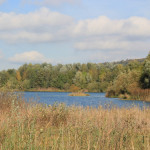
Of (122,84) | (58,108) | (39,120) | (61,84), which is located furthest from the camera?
(61,84)

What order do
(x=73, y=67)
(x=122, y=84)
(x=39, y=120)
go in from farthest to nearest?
(x=73, y=67) < (x=122, y=84) < (x=39, y=120)

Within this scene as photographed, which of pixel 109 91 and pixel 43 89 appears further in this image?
pixel 43 89

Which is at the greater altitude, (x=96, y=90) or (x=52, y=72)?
(x=52, y=72)

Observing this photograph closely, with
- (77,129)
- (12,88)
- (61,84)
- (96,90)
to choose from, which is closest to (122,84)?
(12,88)

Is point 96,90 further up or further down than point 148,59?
further down

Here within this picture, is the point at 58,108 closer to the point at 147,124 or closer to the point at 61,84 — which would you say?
the point at 147,124

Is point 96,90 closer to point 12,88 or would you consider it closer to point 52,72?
point 52,72

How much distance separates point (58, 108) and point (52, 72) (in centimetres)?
10336

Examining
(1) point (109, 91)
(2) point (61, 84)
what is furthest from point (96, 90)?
(1) point (109, 91)

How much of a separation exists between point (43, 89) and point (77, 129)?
338ft

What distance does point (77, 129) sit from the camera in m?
5.28

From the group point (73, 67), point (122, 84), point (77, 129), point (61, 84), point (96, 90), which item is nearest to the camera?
point (77, 129)

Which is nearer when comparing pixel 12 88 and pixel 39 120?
pixel 39 120

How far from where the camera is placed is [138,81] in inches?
1720
